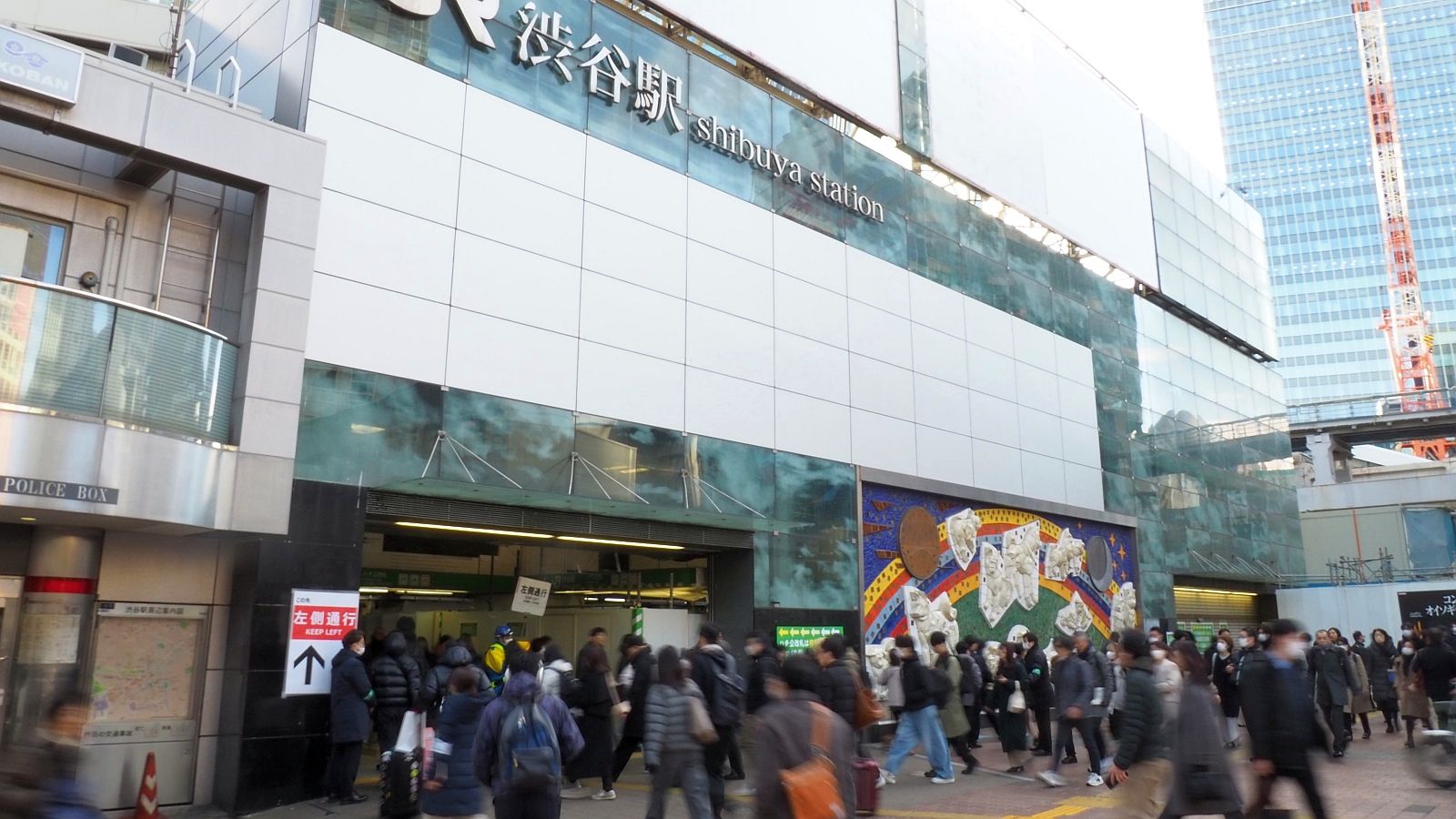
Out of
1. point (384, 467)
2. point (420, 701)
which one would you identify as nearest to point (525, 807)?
point (420, 701)

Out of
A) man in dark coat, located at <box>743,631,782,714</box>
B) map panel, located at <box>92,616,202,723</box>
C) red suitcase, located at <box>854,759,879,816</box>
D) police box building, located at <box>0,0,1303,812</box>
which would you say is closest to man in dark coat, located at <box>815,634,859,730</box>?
red suitcase, located at <box>854,759,879,816</box>

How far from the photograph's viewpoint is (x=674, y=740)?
7.27 meters

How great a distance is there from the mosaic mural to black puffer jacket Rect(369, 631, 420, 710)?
9130mm

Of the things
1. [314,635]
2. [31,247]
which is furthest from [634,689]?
[31,247]

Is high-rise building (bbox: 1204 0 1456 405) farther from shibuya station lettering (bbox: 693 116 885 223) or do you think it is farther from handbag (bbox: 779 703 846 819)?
handbag (bbox: 779 703 846 819)

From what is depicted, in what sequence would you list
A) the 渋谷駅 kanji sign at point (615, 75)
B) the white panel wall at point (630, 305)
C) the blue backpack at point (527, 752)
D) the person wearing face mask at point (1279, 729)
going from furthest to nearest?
the 渋谷駅 kanji sign at point (615, 75)
the white panel wall at point (630, 305)
the blue backpack at point (527, 752)
the person wearing face mask at point (1279, 729)

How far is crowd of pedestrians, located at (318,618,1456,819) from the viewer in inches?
230

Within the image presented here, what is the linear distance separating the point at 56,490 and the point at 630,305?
7934mm

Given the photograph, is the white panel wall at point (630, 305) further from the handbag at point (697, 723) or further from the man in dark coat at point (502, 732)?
the handbag at point (697, 723)

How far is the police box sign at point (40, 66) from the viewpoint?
30.5ft

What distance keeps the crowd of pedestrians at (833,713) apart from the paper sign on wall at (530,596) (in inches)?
56.8

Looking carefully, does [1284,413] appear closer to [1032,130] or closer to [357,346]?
[1032,130]

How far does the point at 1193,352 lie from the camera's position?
29.9 metres

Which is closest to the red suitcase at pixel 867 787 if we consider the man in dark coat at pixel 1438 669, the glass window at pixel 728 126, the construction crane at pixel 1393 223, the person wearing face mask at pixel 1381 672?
the man in dark coat at pixel 1438 669
